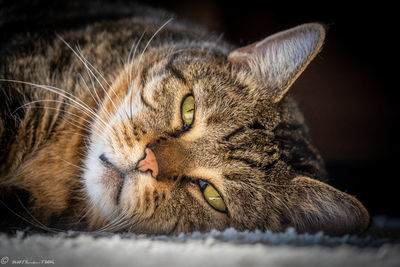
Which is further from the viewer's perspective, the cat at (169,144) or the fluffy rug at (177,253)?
the cat at (169,144)

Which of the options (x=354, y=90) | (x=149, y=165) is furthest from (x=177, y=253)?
(x=354, y=90)

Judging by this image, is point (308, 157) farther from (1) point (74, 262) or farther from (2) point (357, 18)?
(2) point (357, 18)

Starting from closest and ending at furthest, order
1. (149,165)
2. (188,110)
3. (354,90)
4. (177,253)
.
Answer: (177,253)
(149,165)
(188,110)
(354,90)

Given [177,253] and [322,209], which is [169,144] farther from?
[322,209]

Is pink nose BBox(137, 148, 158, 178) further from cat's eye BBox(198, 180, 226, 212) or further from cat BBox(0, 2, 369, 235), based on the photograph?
cat's eye BBox(198, 180, 226, 212)

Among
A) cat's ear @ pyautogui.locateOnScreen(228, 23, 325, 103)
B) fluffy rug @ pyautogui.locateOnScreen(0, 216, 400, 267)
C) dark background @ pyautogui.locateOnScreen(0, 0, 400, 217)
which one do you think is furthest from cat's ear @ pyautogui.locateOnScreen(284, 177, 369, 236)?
dark background @ pyautogui.locateOnScreen(0, 0, 400, 217)

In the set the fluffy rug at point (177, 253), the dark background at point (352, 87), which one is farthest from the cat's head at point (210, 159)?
Answer: the dark background at point (352, 87)

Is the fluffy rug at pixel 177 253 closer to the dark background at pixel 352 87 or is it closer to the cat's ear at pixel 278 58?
the cat's ear at pixel 278 58
